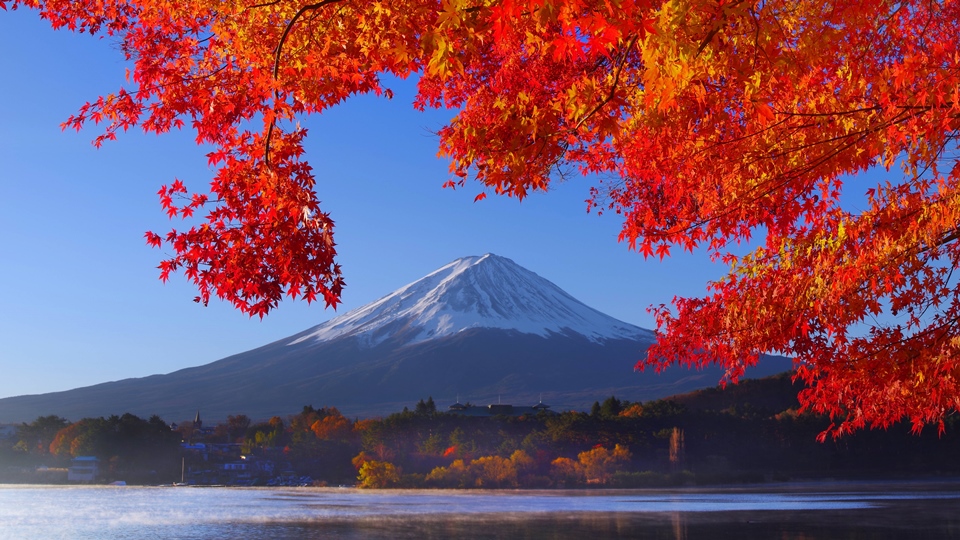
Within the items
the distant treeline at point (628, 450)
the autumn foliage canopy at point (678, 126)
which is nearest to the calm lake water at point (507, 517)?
the distant treeline at point (628, 450)

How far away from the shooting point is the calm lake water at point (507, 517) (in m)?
31.9

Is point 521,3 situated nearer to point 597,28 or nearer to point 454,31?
point 597,28

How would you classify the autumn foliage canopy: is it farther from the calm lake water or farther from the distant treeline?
the distant treeline

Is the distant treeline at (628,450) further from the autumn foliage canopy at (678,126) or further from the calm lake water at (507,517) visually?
the autumn foliage canopy at (678,126)

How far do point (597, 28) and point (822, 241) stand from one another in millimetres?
5520

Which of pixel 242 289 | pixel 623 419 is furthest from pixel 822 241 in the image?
pixel 623 419

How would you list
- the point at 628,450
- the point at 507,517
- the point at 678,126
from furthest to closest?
the point at 628,450, the point at 507,517, the point at 678,126

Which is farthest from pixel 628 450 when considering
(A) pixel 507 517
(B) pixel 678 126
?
(B) pixel 678 126

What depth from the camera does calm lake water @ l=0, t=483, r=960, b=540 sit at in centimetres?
3186

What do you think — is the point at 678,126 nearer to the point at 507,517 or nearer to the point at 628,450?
the point at 507,517

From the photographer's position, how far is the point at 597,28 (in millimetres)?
4461

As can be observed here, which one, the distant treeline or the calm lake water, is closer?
the calm lake water

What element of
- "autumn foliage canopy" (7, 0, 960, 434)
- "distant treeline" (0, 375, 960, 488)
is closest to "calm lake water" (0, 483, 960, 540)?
"distant treeline" (0, 375, 960, 488)

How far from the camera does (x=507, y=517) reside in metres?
39.6
